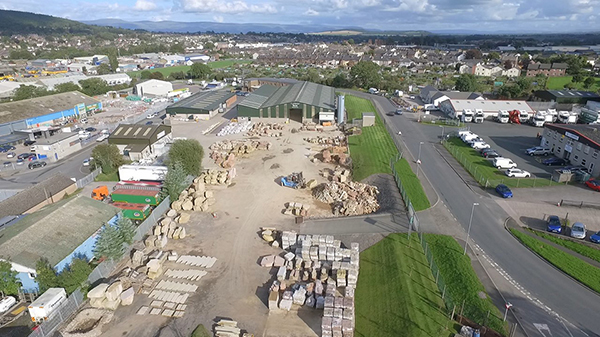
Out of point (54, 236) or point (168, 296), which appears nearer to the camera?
point (168, 296)

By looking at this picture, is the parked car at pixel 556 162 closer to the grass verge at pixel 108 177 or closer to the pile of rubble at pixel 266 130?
the pile of rubble at pixel 266 130

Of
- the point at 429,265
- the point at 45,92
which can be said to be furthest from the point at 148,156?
the point at 45,92

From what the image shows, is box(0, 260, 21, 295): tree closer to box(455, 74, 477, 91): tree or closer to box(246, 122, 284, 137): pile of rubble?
box(246, 122, 284, 137): pile of rubble

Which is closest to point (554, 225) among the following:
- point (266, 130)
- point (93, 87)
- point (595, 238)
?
point (595, 238)

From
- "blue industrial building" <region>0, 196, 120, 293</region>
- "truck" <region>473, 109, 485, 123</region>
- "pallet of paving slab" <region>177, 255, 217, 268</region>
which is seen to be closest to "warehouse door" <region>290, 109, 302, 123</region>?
"truck" <region>473, 109, 485, 123</region>

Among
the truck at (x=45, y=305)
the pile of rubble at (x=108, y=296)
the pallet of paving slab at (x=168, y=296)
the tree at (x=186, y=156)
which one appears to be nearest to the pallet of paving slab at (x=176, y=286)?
the pallet of paving slab at (x=168, y=296)

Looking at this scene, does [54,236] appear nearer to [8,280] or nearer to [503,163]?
[8,280]

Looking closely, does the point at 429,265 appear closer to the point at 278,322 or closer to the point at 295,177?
the point at 278,322
